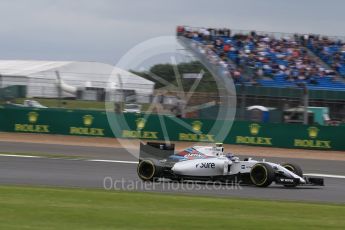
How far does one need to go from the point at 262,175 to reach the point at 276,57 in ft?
81.0

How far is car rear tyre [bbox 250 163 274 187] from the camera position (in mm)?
13656

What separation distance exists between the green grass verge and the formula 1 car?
87.1 inches

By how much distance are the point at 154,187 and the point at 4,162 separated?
5.95 m

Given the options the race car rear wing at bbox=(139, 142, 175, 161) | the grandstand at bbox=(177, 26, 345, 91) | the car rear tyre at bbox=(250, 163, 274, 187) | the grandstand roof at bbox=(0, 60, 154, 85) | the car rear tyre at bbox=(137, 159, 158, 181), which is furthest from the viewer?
the grandstand roof at bbox=(0, 60, 154, 85)

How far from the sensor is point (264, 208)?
1051 cm

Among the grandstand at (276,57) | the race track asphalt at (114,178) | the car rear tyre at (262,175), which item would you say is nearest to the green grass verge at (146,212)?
the race track asphalt at (114,178)

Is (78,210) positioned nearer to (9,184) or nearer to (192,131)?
(9,184)

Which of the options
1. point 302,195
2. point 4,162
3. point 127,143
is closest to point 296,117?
point 127,143

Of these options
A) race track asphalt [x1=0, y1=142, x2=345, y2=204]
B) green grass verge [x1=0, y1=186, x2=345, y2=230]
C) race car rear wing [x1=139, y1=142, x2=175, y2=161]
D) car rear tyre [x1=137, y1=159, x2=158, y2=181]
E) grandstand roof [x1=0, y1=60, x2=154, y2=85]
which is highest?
grandstand roof [x1=0, y1=60, x2=154, y2=85]

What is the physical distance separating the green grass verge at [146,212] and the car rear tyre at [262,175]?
2.14 metres

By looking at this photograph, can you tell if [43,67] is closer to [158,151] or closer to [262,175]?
[158,151]

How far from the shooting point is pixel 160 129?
27.2 metres

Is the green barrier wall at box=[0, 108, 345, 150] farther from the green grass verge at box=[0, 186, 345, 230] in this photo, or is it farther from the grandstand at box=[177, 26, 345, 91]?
the green grass verge at box=[0, 186, 345, 230]

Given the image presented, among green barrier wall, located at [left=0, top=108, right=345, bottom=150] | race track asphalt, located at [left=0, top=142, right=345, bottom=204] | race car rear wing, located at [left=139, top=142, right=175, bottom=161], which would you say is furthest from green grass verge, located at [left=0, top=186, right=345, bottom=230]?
green barrier wall, located at [left=0, top=108, right=345, bottom=150]
